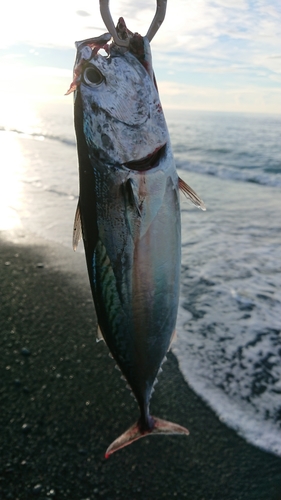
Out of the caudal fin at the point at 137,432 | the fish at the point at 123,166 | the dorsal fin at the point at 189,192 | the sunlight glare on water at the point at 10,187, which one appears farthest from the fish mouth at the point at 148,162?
the sunlight glare on water at the point at 10,187

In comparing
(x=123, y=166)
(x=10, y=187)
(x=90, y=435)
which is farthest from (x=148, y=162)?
(x=10, y=187)

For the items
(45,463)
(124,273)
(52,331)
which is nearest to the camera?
(124,273)

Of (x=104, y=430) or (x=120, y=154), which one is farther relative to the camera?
(x=104, y=430)

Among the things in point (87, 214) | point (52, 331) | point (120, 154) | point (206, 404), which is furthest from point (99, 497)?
point (120, 154)

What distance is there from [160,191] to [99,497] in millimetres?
2443

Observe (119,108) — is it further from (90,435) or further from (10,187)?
(10,187)

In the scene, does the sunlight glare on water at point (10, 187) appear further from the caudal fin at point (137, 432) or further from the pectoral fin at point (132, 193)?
the pectoral fin at point (132, 193)

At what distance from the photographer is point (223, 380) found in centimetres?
423

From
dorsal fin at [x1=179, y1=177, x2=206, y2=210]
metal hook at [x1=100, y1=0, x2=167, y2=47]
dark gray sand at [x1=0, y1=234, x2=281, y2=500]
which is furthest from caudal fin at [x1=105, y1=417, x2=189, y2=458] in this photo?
metal hook at [x1=100, y1=0, x2=167, y2=47]

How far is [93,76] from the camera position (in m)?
1.68

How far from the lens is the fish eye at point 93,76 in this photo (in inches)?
65.8

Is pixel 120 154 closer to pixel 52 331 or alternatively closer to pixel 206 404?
pixel 206 404

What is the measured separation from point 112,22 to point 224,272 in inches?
203

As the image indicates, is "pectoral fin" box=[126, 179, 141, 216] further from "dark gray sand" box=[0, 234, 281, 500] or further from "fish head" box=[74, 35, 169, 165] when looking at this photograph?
"dark gray sand" box=[0, 234, 281, 500]
